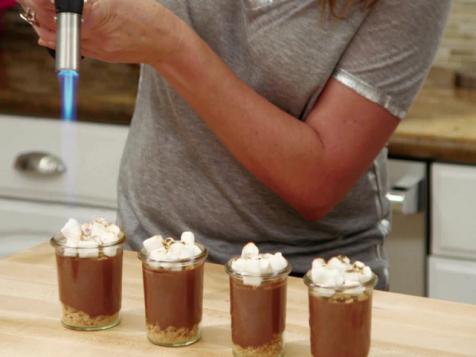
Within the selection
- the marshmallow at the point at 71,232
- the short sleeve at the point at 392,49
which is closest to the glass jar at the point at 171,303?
the marshmallow at the point at 71,232

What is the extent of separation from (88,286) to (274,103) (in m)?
0.39

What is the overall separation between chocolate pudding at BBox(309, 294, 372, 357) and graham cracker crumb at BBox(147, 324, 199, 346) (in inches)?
6.0

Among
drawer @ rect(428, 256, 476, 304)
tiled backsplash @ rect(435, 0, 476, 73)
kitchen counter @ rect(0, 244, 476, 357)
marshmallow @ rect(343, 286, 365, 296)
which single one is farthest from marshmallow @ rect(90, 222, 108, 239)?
tiled backsplash @ rect(435, 0, 476, 73)

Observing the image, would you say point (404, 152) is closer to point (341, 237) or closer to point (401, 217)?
point (401, 217)

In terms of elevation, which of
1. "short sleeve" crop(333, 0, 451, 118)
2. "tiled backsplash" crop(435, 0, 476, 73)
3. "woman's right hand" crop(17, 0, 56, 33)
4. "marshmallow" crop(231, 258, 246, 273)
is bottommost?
"marshmallow" crop(231, 258, 246, 273)

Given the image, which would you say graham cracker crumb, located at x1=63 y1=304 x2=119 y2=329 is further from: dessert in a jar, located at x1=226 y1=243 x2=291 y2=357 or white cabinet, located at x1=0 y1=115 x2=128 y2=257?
white cabinet, located at x1=0 y1=115 x2=128 y2=257

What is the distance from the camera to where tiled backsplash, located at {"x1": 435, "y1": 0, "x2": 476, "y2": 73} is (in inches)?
101

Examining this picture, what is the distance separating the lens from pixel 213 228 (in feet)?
4.88

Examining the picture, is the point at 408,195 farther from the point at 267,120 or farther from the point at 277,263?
the point at 277,263

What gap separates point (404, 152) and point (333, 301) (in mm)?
943

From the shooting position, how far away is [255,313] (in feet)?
3.81

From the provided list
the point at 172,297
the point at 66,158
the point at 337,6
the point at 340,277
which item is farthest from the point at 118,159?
the point at 340,277

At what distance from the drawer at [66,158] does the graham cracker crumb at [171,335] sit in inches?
42.3

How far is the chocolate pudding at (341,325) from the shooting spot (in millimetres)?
1117
